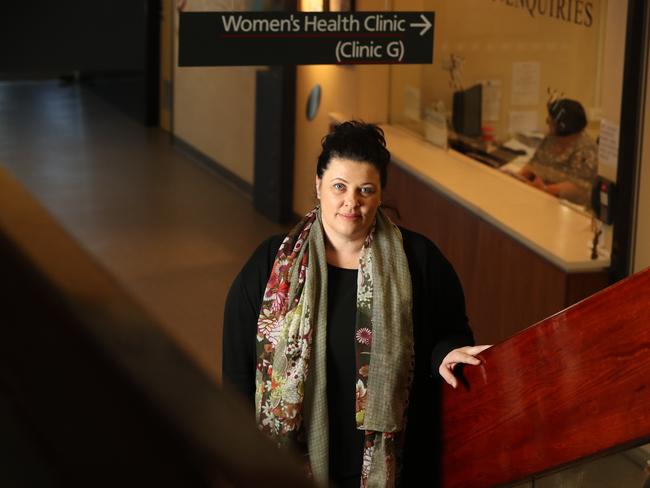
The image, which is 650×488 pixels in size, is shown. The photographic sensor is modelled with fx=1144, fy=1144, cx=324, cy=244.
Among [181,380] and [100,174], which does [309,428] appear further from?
[100,174]

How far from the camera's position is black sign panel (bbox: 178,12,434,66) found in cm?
505

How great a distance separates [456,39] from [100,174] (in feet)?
14.4

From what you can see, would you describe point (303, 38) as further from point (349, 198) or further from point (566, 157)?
point (349, 198)

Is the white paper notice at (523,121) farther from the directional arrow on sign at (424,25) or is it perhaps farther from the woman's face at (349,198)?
the woman's face at (349,198)

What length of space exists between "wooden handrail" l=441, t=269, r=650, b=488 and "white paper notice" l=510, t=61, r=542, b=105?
4.14m

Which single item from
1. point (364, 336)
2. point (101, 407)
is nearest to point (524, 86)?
point (364, 336)

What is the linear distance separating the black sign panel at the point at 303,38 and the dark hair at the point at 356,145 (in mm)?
2363

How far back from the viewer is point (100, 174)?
397 inches

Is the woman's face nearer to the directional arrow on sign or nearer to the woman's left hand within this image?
the woman's left hand

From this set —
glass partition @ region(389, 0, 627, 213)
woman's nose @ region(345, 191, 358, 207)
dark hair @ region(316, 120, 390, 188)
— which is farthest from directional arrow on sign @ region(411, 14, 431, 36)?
woman's nose @ region(345, 191, 358, 207)

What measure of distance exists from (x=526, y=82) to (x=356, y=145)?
377 centimetres

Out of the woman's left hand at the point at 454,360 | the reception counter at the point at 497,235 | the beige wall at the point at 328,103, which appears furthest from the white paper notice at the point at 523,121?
the woman's left hand at the point at 454,360

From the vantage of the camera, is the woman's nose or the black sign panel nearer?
the woman's nose

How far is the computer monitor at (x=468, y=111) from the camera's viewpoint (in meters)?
6.81
